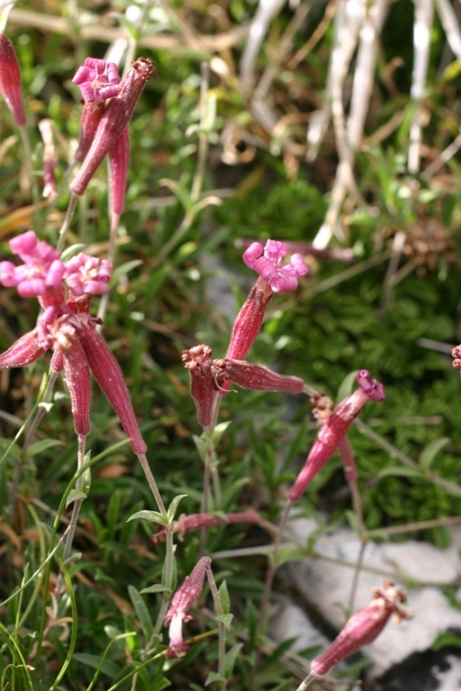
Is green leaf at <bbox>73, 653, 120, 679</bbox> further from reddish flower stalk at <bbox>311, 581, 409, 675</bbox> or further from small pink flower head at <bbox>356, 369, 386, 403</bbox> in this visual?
small pink flower head at <bbox>356, 369, 386, 403</bbox>

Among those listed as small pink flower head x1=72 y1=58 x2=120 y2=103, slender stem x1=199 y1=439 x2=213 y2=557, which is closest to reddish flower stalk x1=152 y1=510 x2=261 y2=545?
slender stem x1=199 y1=439 x2=213 y2=557

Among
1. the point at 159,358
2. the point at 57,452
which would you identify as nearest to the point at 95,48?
the point at 159,358

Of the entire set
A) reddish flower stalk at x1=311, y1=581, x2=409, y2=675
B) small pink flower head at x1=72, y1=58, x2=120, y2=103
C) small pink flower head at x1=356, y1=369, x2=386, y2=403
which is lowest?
reddish flower stalk at x1=311, y1=581, x2=409, y2=675

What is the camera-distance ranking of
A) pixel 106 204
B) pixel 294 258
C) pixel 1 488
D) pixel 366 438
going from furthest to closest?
pixel 106 204, pixel 366 438, pixel 1 488, pixel 294 258

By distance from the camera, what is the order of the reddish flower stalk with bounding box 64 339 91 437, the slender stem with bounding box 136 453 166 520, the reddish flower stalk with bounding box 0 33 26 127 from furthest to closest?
the reddish flower stalk with bounding box 0 33 26 127
the slender stem with bounding box 136 453 166 520
the reddish flower stalk with bounding box 64 339 91 437

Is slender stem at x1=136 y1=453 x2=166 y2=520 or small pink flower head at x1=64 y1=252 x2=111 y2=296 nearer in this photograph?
small pink flower head at x1=64 y1=252 x2=111 y2=296

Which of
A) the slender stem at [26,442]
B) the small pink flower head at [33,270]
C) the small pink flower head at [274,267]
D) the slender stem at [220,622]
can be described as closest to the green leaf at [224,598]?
the slender stem at [220,622]

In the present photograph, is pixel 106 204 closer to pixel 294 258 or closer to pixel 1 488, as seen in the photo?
pixel 1 488
